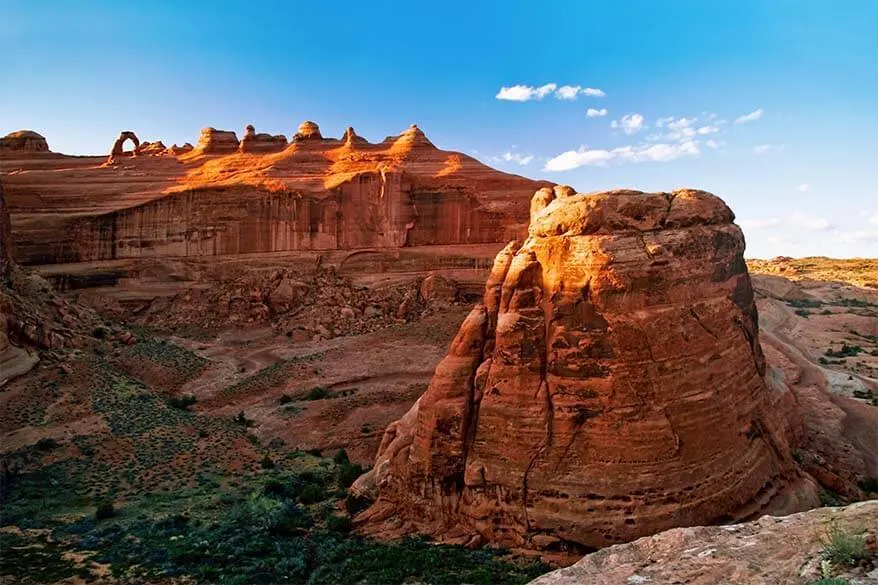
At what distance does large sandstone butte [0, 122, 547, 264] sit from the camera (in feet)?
171

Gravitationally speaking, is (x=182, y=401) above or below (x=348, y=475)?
below

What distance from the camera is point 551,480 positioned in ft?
40.7

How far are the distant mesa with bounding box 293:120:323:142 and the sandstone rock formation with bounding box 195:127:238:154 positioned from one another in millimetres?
7312

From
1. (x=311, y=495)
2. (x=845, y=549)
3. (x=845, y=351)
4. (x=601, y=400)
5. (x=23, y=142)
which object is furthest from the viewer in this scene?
(x=23, y=142)

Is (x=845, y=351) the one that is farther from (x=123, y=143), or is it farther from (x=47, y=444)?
(x=123, y=143)

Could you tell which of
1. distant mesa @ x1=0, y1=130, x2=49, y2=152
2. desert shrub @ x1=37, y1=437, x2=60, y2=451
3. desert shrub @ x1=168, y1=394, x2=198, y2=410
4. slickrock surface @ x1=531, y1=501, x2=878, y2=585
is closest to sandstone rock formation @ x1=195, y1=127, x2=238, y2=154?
distant mesa @ x1=0, y1=130, x2=49, y2=152

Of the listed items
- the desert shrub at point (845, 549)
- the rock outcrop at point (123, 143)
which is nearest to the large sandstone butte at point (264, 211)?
the rock outcrop at point (123, 143)

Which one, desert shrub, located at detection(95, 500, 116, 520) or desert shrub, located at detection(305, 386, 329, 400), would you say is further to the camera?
desert shrub, located at detection(305, 386, 329, 400)

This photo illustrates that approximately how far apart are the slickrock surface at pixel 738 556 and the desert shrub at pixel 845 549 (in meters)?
0.08

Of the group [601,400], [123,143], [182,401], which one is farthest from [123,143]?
[601,400]

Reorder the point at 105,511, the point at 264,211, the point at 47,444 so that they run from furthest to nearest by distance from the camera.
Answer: the point at 264,211 < the point at 47,444 < the point at 105,511

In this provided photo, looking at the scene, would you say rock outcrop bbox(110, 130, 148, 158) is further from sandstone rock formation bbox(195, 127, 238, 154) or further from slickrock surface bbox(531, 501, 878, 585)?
slickrock surface bbox(531, 501, 878, 585)

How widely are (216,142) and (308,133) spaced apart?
10.5 metres

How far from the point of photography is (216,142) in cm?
6475
